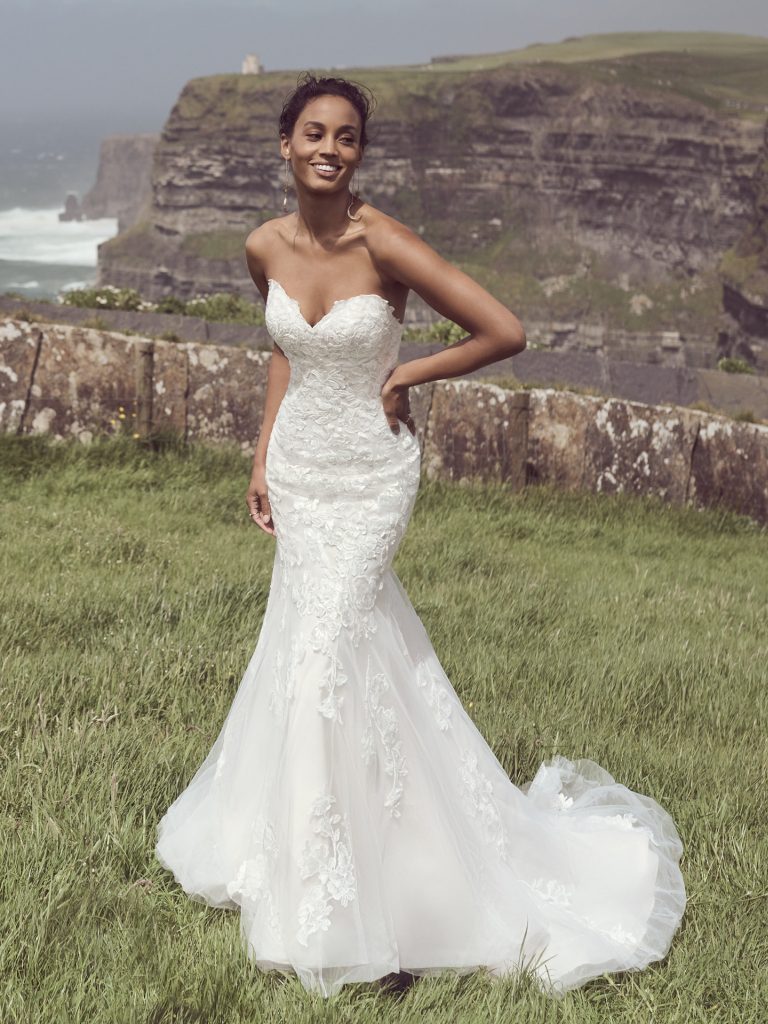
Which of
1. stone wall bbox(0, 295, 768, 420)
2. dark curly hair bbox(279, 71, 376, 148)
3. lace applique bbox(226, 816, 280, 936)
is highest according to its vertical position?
dark curly hair bbox(279, 71, 376, 148)

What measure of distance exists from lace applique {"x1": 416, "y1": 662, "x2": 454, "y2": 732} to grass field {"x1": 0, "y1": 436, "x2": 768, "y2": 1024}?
0.83 metres

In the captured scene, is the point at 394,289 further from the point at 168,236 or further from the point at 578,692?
the point at 168,236

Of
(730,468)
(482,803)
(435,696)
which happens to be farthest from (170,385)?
(482,803)

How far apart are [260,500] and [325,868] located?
1424 millimetres

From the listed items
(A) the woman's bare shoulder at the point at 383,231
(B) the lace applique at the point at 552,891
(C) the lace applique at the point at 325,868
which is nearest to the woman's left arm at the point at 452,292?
(A) the woman's bare shoulder at the point at 383,231

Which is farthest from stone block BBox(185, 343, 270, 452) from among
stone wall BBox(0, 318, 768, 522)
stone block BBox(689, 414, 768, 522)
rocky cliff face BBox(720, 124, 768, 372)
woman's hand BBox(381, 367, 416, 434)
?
rocky cliff face BBox(720, 124, 768, 372)

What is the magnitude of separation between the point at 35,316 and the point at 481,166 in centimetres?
17216

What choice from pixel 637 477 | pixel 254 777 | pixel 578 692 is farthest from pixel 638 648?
pixel 637 477

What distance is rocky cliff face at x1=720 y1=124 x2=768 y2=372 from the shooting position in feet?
415

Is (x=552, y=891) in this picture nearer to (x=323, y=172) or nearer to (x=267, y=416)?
(x=267, y=416)

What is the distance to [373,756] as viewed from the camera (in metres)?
3.57

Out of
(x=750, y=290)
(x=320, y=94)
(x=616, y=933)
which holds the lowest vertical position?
(x=750, y=290)

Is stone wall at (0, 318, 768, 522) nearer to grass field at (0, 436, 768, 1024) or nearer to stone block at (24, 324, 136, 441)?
stone block at (24, 324, 136, 441)

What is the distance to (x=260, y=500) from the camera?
4250 mm
